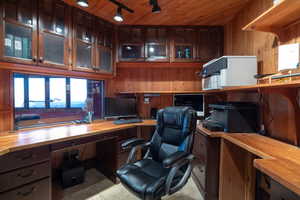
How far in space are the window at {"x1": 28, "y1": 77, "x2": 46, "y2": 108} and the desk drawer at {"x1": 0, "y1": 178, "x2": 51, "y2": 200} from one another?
3.46 ft

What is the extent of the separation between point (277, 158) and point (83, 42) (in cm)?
249

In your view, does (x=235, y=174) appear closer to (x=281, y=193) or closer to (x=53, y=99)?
(x=281, y=193)

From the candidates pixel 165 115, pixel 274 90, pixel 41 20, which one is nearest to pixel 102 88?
pixel 41 20

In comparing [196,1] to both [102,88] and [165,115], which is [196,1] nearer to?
[165,115]

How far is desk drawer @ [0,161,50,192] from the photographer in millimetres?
1351

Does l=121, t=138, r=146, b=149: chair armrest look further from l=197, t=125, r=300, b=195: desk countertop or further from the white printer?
the white printer

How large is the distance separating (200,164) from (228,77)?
113 centimetres

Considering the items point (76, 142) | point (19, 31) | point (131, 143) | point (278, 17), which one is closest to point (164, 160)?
point (131, 143)

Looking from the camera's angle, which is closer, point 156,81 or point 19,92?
point 19,92

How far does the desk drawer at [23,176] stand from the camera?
1351 millimetres

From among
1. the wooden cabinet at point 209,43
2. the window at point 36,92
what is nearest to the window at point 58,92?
the window at point 36,92

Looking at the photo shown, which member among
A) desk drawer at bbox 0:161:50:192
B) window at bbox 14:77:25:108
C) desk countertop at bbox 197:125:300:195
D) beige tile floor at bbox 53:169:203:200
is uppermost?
window at bbox 14:77:25:108

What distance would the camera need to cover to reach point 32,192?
59.2 inches

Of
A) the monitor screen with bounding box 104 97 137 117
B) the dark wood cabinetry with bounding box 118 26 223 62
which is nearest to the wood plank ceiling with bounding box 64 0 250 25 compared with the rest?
the dark wood cabinetry with bounding box 118 26 223 62
